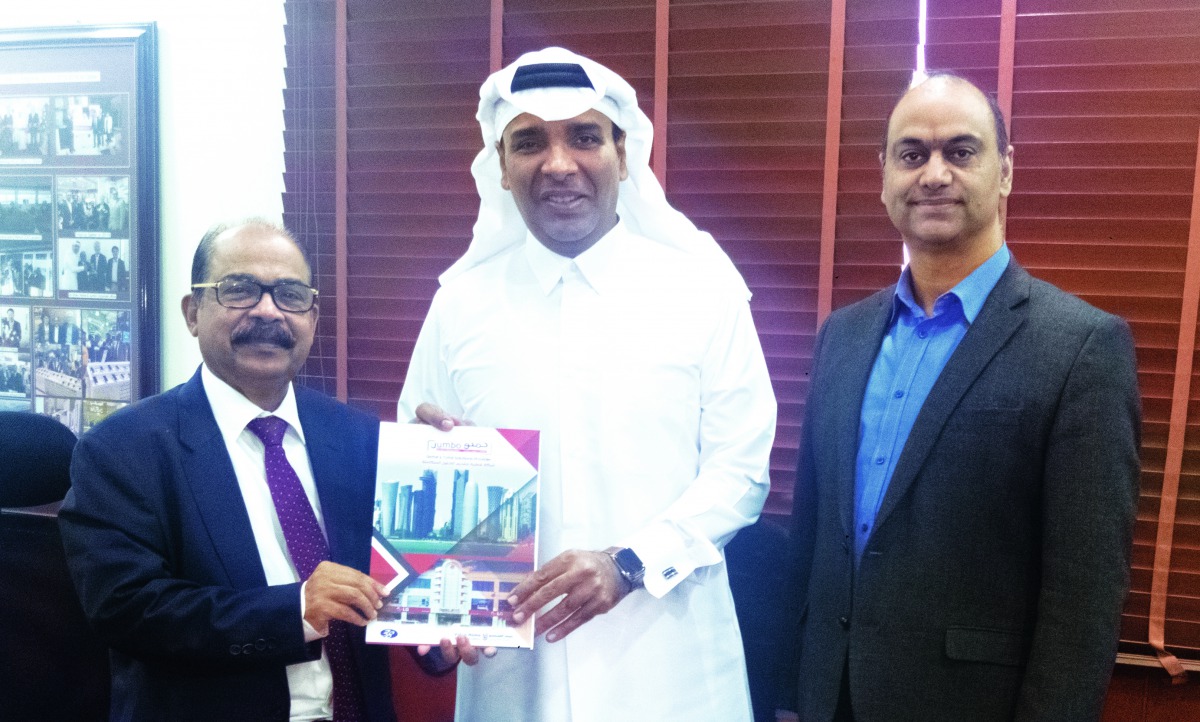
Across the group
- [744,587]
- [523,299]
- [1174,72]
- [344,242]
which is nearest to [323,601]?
[523,299]

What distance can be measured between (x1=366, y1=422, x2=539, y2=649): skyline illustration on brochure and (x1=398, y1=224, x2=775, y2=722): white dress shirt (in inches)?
8.9

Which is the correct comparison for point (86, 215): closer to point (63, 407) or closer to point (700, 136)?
point (63, 407)

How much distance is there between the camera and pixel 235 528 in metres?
1.68

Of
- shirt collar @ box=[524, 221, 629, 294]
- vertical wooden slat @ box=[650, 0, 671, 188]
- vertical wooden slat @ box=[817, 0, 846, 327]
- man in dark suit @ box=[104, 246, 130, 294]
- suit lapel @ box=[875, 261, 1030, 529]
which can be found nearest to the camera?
suit lapel @ box=[875, 261, 1030, 529]

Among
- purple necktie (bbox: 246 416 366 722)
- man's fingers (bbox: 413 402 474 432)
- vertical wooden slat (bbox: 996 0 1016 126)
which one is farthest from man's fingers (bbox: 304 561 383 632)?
vertical wooden slat (bbox: 996 0 1016 126)

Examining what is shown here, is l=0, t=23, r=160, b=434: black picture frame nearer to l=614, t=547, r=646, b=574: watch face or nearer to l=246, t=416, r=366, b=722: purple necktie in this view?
l=246, t=416, r=366, b=722: purple necktie

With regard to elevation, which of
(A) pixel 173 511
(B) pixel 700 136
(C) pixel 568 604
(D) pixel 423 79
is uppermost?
(D) pixel 423 79

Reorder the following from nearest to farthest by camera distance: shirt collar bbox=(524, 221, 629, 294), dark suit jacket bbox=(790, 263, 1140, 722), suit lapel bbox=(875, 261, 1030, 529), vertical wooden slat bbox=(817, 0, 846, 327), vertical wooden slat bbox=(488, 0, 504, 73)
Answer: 1. dark suit jacket bbox=(790, 263, 1140, 722)
2. suit lapel bbox=(875, 261, 1030, 529)
3. shirt collar bbox=(524, 221, 629, 294)
4. vertical wooden slat bbox=(817, 0, 846, 327)
5. vertical wooden slat bbox=(488, 0, 504, 73)

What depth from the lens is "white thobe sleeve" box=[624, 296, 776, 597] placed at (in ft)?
5.88

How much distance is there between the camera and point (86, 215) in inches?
122

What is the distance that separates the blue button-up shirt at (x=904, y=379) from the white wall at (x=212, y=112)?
2.27 metres

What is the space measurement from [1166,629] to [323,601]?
234 cm

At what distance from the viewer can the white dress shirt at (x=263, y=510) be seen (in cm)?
174

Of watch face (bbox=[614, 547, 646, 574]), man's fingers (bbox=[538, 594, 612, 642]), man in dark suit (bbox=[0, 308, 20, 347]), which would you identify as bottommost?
man's fingers (bbox=[538, 594, 612, 642])
